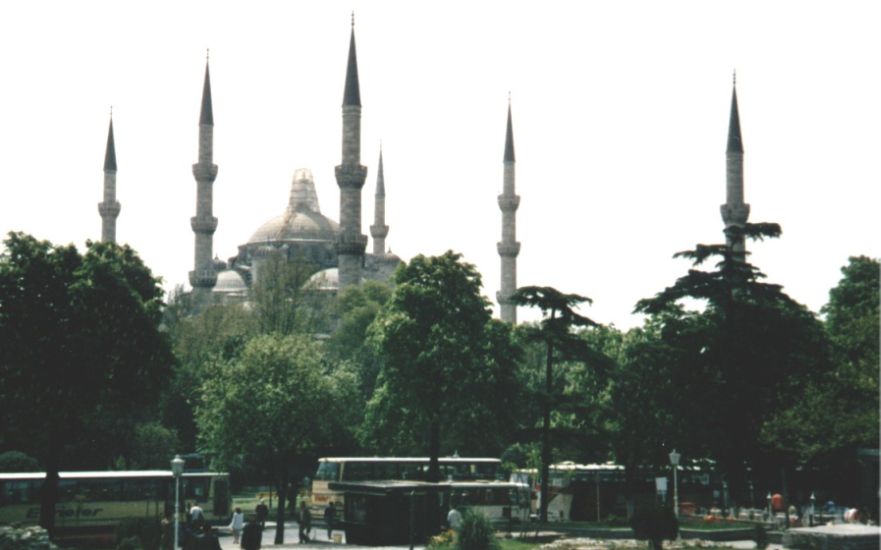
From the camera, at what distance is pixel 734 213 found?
93.9 meters

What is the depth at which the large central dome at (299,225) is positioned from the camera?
139000mm

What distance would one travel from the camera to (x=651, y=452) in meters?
53.6

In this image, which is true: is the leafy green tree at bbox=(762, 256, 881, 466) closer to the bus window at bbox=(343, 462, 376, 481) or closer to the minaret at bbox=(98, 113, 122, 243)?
the bus window at bbox=(343, 462, 376, 481)

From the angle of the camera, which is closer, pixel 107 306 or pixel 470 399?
pixel 107 306

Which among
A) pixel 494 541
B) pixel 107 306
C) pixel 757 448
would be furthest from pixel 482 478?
pixel 494 541

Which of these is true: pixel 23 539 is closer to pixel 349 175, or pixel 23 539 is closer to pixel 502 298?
pixel 349 175

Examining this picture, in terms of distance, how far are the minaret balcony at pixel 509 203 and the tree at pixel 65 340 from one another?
71291 millimetres

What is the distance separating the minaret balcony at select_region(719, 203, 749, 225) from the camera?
93.6 meters

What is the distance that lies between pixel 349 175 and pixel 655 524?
70316 millimetres

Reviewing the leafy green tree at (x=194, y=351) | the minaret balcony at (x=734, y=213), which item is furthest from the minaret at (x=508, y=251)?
the leafy green tree at (x=194, y=351)

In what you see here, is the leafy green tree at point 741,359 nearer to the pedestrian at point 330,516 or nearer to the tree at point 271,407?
the pedestrian at point 330,516

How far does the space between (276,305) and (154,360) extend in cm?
4077

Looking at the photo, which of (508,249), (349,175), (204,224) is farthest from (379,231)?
(349,175)

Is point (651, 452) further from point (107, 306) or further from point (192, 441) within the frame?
point (192, 441)
